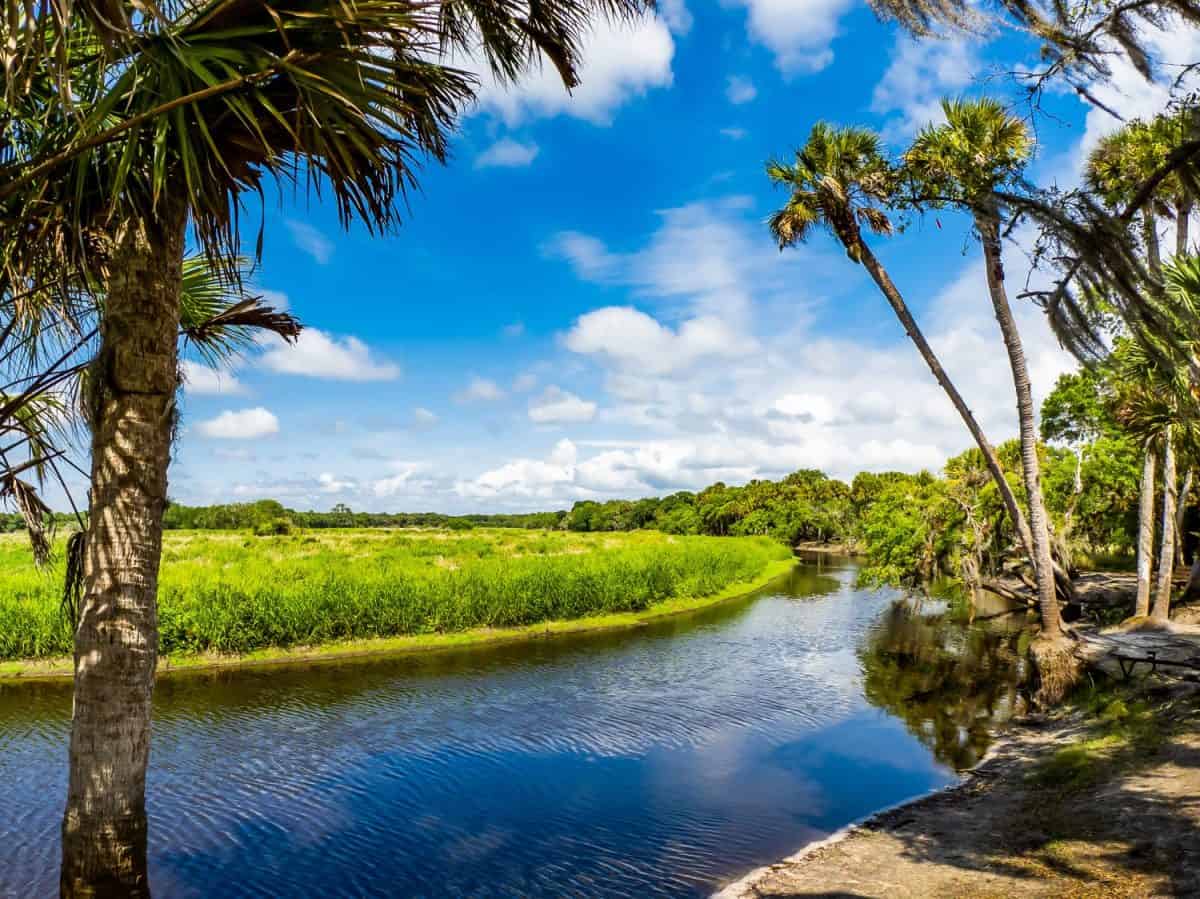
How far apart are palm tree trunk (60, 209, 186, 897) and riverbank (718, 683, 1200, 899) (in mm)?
5724

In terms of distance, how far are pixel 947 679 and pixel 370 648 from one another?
1592 centimetres

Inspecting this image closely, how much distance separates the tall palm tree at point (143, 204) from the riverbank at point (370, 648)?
16654mm

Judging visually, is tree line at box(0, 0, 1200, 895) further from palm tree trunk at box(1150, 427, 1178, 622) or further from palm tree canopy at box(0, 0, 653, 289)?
palm tree trunk at box(1150, 427, 1178, 622)

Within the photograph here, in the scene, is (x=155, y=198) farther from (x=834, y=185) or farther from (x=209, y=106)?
(x=834, y=185)

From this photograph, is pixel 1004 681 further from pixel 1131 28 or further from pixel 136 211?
pixel 136 211

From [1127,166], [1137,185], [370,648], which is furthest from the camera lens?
[370,648]

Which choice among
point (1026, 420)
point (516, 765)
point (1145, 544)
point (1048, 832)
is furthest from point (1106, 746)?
point (1145, 544)

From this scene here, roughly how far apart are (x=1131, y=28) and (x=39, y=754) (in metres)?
17.7

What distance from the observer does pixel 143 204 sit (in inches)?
186

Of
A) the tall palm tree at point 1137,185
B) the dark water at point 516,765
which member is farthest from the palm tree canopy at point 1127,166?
the dark water at point 516,765

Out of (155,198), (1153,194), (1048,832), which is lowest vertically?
(1048,832)

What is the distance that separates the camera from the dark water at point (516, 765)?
918cm

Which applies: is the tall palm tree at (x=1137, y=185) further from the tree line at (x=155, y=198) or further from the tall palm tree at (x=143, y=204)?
the tall palm tree at (x=143, y=204)

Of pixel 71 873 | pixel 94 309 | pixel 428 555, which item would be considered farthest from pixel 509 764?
pixel 428 555
